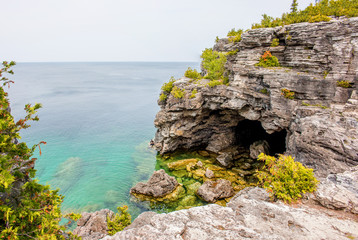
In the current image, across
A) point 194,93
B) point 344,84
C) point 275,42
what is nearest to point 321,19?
point 275,42

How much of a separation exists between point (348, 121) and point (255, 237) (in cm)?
1531

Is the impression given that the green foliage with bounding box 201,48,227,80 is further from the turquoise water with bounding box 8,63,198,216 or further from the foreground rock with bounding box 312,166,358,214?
the foreground rock with bounding box 312,166,358,214

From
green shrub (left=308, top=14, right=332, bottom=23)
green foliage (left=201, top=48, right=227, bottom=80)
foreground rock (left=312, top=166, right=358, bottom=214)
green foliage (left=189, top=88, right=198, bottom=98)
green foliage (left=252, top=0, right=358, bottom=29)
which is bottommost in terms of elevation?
foreground rock (left=312, top=166, right=358, bottom=214)

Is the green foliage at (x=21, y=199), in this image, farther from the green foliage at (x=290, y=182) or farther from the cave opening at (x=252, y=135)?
the cave opening at (x=252, y=135)

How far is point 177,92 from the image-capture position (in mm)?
29031

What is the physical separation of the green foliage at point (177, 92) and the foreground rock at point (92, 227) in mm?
17639

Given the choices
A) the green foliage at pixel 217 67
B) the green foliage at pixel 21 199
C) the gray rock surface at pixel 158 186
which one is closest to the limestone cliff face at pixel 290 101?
the green foliage at pixel 217 67

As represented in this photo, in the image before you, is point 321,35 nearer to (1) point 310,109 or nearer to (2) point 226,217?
(1) point 310,109

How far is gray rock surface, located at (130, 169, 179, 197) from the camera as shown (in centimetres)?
2311

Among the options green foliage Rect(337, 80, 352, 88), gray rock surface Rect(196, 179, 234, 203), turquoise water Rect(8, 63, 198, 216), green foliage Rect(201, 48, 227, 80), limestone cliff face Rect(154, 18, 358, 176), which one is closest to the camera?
limestone cliff face Rect(154, 18, 358, 176)

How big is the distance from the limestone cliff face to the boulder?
7.21ft

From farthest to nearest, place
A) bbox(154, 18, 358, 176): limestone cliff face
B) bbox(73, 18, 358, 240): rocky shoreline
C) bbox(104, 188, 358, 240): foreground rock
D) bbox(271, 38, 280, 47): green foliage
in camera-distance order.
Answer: bbox(271, 38, 280, 47): green foliage
bbox(154, 18, 358, 176): limestone cliff face
bbox(73, 18, 358, 240): rocky shoreline
bbox(104, 188, 358, 240): foreground rock

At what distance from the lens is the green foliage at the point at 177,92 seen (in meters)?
28.9

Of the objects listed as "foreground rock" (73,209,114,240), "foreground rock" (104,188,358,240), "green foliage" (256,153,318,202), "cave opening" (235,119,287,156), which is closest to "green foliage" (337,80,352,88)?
"cave opening" (235,119,287,156)
